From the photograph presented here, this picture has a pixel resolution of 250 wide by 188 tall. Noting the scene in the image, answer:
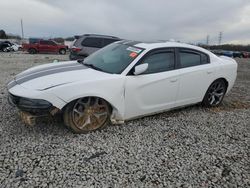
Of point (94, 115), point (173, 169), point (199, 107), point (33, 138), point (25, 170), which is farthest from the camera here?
point (199, 107)

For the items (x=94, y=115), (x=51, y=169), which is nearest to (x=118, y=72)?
(x=94, y=115)

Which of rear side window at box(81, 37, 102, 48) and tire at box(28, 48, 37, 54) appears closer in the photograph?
rear side window at box(81, 37, 102, 48)

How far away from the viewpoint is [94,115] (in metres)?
→ 3.49


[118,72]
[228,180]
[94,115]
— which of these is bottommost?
[228,180]

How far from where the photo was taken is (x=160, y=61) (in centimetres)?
401

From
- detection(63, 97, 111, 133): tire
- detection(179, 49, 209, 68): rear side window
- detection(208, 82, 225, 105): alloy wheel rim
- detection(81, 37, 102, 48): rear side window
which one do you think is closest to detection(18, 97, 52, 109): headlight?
detection(63, 97, 111, 133): tire

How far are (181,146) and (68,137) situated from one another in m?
1.67

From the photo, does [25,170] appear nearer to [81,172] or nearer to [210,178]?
[81,172]

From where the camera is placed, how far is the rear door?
4219mm

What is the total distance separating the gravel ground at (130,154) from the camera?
2.49 meters

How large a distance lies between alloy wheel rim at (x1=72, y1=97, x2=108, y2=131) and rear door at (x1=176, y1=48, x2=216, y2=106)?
1.54 meters

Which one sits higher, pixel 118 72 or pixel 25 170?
pixel 118 72

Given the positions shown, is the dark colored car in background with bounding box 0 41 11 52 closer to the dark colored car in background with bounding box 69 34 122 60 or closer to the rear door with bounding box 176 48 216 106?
the dark colored car in background with bounding box 69 34 122 60

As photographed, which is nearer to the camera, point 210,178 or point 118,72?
point 210,178
